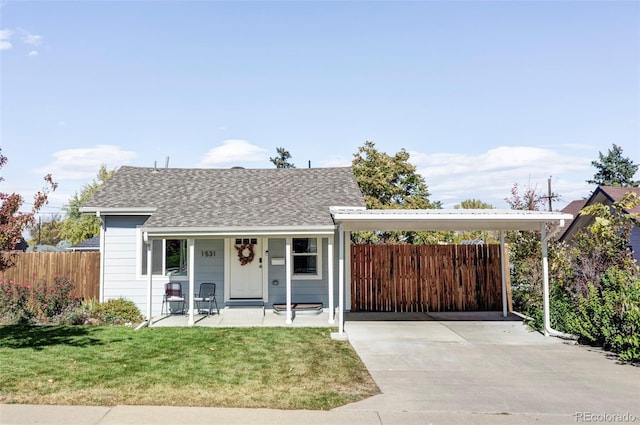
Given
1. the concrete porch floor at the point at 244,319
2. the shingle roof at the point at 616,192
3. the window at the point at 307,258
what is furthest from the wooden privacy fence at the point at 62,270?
the shingle roof at the point at 616,192

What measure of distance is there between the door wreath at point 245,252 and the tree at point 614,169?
115ft

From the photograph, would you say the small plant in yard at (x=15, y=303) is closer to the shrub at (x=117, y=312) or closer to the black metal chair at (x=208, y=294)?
the shrub at (x=117, y=312)

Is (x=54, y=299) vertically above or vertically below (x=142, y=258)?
below

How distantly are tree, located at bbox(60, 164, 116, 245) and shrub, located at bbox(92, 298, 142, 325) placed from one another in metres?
20.3

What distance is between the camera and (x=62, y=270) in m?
12.4

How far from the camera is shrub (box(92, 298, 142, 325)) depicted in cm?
1113

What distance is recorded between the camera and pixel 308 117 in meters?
16.4

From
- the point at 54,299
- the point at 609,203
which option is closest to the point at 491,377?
the point at 54,299

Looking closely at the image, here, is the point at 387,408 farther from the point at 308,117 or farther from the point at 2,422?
the point at 308,117

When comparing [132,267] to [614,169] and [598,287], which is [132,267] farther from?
[614,169]

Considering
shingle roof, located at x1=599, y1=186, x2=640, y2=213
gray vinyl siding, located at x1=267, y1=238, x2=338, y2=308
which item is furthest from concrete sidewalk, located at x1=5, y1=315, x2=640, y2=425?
shingle roof, located at x1=599, y1=186, x2=640, y2=213

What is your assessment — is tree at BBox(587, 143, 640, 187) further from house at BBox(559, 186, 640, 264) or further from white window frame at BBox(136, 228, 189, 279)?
white window frame at BBox(136, 228, 189, 279)

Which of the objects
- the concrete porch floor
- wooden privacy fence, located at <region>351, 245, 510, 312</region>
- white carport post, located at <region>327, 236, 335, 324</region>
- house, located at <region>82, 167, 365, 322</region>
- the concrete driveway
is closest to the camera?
the concrete driveway

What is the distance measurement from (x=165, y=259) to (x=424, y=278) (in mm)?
7807
